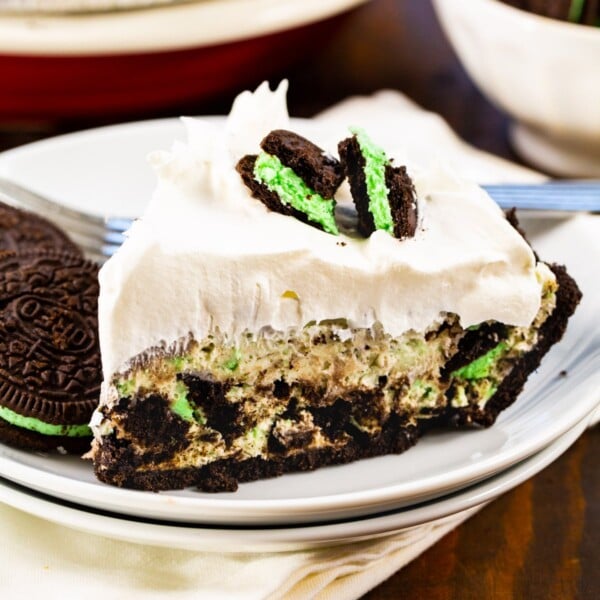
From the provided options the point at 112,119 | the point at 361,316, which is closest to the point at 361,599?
the point at 361,316

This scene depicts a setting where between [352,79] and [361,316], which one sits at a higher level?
[361,316]

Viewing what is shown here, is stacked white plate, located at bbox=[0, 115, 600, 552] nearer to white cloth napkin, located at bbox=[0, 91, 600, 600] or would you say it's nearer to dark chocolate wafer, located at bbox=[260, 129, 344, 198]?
white cloth napkin, located at bbox=[0, 91, 600, 600]

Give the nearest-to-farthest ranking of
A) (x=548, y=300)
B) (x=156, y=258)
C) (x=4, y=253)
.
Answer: (x=156, y=258)
(x=548, y=300)
(x=4, y=253)

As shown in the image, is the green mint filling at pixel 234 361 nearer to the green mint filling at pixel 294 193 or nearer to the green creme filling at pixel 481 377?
the green mint filling at pixel 294 193

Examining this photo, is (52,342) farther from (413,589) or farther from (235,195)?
(413,589)

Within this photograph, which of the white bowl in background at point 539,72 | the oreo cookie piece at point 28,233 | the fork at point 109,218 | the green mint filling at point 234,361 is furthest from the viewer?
the white bowl in background at point 539,72

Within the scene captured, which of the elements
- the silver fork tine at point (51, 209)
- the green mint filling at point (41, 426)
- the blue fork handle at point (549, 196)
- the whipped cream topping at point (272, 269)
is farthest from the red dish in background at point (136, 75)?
the green mint filling at point (41, 426)

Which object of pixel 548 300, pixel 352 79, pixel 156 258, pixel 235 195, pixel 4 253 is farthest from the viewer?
pixel 352 79
